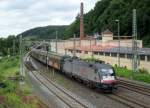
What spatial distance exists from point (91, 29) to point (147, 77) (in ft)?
372

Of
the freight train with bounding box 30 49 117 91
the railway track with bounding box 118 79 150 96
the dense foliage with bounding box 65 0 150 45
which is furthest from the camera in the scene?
the dense foliage with bounding box 65 0 150 45

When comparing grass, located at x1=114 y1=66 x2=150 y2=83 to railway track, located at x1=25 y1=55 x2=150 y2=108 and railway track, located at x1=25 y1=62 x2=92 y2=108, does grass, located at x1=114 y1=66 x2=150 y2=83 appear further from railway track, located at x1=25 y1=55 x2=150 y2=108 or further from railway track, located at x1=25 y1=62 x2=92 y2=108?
railway track, located at x1=25 y1=62 x2=92 y2=108

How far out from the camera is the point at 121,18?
12681cm

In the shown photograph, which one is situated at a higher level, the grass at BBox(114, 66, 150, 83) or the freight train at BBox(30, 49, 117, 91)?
the freight train at BBox(30, 49, 117, 91)

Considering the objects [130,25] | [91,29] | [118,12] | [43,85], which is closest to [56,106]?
[43,85]

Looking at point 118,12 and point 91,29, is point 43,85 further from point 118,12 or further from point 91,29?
point 91,29

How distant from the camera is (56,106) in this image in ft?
111

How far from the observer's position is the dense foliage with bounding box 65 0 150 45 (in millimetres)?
114250

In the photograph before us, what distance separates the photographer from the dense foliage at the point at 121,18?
114250 mm

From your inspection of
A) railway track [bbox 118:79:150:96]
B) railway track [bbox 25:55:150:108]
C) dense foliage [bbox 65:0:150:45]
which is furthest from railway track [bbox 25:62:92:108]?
dense foliage [bbox 65:0:150:45]

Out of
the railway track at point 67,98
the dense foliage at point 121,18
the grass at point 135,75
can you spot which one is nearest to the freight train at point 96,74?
the railway track at point 67,98

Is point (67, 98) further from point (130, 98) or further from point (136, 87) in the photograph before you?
point (136, 87)

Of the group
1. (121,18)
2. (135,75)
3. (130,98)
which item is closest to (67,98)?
(130,98)

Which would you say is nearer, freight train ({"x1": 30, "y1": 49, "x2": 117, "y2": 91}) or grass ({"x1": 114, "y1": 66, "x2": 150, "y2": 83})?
freight train ({"x1": 30, "y1": 49, "x2": 117, "y2": 91})
